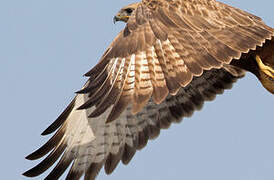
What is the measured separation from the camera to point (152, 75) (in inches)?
312

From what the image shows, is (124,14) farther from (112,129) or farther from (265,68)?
(265,68)

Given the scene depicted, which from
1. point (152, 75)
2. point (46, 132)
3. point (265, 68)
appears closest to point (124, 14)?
point (46, 132)

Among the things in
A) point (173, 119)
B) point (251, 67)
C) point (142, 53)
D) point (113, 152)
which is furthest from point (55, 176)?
point (251, 67)

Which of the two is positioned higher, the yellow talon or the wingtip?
the yellow talon

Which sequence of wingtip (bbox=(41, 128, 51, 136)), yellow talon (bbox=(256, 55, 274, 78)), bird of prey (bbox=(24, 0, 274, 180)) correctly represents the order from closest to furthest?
bird of prey (bbox=(24, 0, 274, 180)), yellow talon (bbox=(256, 55, 274, 78)), wingtip (bbox=(41, 128, 51, 136))

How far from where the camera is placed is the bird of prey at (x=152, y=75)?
787 cm

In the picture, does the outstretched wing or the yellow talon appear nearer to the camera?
the yellow talon

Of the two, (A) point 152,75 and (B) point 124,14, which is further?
(B) point 124,14

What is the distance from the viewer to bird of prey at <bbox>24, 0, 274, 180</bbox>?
7871mm

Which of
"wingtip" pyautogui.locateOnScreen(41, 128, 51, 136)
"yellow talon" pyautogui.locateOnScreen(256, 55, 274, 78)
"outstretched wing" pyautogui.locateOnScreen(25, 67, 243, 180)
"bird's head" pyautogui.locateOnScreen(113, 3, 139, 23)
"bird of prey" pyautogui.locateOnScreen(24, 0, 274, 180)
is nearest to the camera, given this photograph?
→ "bird of prey" pyautogui.locateOnScreen(24, 0, 274, 180)

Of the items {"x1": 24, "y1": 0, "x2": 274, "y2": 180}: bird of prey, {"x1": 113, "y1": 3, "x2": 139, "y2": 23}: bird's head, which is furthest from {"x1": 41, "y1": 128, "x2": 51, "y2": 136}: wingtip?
{"x1": 113, "y1": 3, "x2": 139, "y2": 23}: bird's head

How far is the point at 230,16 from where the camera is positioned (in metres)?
9.01

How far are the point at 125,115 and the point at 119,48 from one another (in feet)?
6.55

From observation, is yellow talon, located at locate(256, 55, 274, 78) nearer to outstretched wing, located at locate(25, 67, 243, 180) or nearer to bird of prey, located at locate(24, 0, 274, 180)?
bird of prey, located at locate(24, 0, 274, 180)
